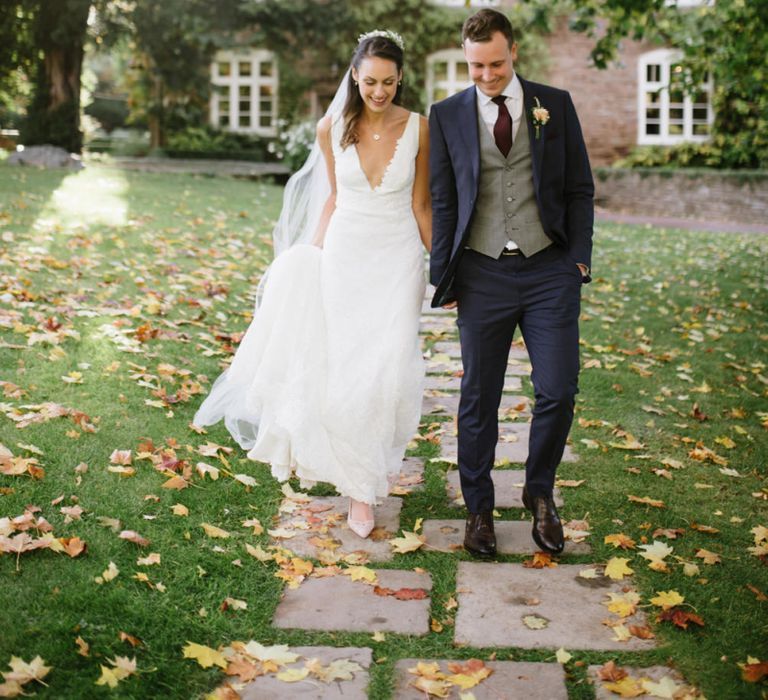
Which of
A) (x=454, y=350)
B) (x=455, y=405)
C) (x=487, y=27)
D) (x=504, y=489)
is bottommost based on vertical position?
(x=504, y=489)

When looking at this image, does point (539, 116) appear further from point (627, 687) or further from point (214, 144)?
point (214, 144)

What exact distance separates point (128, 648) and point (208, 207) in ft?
37.5

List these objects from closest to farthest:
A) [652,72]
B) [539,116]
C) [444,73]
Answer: [539,116]
[652,72]
[444,73]

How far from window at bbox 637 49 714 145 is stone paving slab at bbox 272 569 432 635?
2216 cm

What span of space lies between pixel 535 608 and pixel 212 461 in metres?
1.98

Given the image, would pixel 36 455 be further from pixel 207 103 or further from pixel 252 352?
pixel 207 103

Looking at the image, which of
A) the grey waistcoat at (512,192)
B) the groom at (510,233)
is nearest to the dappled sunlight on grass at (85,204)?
the groom at (510,233)

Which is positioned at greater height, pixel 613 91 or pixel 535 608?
pixel 613 91

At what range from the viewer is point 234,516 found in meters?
4.16

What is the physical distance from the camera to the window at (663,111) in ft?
77.6

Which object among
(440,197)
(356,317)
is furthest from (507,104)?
(356,317)

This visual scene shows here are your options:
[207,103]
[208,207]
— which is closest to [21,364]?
[208,207]

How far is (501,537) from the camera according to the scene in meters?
4.01

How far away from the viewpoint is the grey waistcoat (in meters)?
3.57
